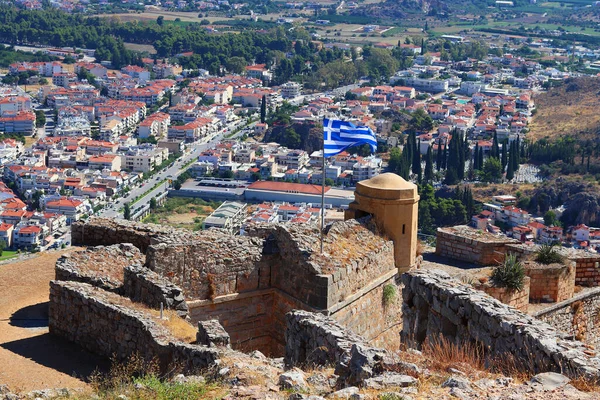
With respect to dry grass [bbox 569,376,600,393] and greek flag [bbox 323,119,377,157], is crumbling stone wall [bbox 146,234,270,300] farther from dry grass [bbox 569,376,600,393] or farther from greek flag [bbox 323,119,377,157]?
dry grass [bbox 569,376,600,393]

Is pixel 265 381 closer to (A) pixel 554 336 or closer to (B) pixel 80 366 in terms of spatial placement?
(A) pixel 554 336

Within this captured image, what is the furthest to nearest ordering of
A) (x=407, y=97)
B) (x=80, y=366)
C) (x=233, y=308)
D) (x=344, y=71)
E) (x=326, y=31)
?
(x=326, y=31)
(x=344, y=71)
(x=407, y=97)
(x=233, y=308)
(x=80, y=366)

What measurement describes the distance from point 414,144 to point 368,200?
67.4 m

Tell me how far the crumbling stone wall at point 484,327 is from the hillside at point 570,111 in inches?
3107

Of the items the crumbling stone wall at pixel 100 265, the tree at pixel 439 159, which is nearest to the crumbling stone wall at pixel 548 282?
the crumbling stone wall at pixel 100 265

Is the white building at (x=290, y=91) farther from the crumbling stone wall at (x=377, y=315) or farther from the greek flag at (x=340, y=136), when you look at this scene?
the crumbling stone wall at (x=377, y=315)

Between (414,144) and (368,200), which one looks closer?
(368,200)

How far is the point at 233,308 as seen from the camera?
10750 mm

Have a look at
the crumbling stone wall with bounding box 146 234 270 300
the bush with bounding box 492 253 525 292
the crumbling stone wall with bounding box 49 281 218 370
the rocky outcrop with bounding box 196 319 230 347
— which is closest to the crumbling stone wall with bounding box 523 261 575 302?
the bush with bounding box 492 253 525 292

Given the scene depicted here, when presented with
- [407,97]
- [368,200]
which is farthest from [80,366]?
[407,97]

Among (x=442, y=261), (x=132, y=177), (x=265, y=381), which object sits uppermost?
(x=265, y=381)

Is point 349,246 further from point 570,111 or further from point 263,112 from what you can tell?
point 570,111

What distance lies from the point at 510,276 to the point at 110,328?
15.1 ft

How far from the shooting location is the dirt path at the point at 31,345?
8.98 meters
